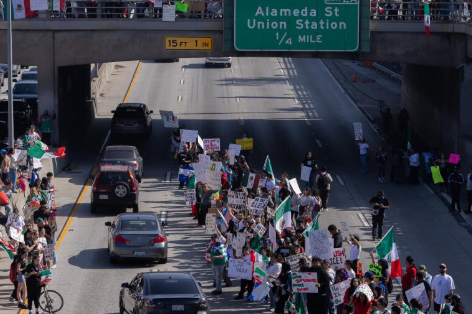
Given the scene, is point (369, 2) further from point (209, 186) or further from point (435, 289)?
point (435, 289)

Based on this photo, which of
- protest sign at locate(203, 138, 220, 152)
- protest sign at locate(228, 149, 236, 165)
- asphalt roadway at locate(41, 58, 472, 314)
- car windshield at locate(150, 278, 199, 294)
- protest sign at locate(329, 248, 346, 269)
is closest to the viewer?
car windshield at locate(150, 278, 199, 294)

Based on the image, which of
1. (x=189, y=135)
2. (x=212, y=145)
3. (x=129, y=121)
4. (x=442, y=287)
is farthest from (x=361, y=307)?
(x=129, y=121)

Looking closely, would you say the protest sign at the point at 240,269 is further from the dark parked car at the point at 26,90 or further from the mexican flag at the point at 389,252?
the dark parked car at the point at 26,90

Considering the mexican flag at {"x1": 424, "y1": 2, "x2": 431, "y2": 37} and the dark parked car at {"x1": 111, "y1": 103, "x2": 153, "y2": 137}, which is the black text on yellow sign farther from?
the mexican flag at {"x1": 424, "y1": 2, "x2": 431, "y2": 37}

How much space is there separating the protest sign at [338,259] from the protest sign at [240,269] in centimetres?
213

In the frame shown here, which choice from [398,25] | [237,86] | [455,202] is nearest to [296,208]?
[455,202]

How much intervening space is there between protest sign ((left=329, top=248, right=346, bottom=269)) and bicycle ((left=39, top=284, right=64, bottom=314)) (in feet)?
19.7

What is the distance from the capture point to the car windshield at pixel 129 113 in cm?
4891

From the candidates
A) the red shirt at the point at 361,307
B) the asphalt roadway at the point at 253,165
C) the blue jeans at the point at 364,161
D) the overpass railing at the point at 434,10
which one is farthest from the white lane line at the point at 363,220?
the red shirt at the point at 361,307

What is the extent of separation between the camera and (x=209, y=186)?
3481 centimetres

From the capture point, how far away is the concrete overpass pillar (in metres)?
42.8

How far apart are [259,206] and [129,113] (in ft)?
66.4

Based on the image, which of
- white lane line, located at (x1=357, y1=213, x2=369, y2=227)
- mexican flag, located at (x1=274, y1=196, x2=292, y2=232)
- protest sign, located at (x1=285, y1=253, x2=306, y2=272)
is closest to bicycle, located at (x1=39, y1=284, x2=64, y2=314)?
protest sign, located at (x1=285, y1=253, x2=306, y2=272)

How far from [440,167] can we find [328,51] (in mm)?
7123
